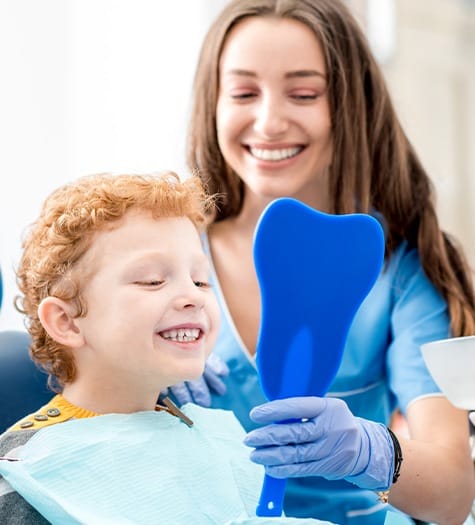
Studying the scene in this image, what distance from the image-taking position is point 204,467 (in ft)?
3.88

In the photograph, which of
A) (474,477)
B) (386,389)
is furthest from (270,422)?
(386,389)

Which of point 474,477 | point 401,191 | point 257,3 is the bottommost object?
point 474,477

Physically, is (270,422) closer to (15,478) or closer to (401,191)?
(15,478)

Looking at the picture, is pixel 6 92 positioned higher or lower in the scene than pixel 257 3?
lower

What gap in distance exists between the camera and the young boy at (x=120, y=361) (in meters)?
1.09

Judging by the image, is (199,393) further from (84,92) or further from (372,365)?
(84,92)

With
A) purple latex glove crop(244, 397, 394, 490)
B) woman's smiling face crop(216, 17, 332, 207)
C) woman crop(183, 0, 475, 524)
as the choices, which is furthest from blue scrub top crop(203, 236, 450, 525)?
purple latex glove crop(244, 397, 394, 490)

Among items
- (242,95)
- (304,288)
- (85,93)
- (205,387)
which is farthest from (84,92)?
(304,288)

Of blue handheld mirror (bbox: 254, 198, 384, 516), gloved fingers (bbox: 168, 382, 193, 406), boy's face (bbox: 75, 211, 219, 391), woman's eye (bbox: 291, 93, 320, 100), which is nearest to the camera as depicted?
blue handheld mirror (bbox: 254, 198, 384, 516)

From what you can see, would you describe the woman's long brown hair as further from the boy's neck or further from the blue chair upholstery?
the boy's neck

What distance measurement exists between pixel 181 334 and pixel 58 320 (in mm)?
169

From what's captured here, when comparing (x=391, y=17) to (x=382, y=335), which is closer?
(x=382, y=335)

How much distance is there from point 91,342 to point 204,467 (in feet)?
0.73

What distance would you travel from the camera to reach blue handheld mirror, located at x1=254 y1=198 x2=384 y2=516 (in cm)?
104
